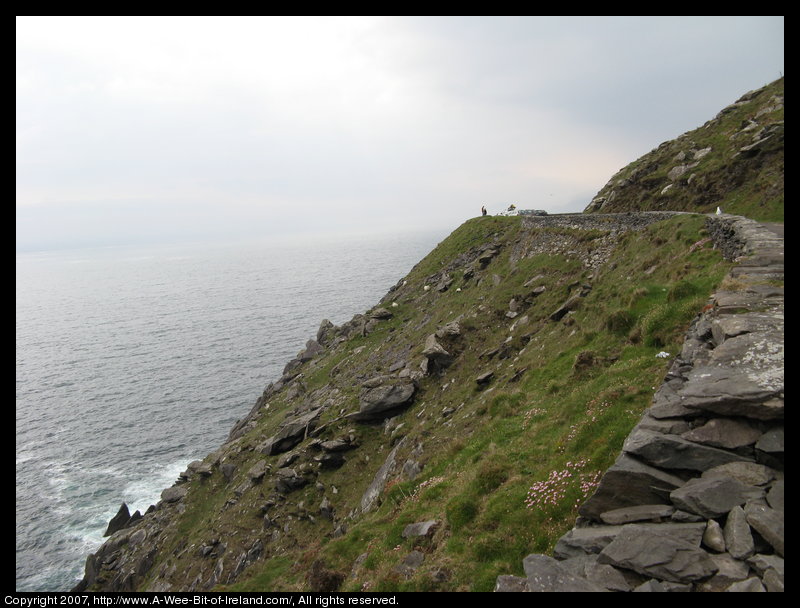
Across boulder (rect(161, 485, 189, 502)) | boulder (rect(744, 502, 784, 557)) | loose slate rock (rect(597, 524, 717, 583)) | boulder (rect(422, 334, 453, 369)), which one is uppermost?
boulder (rect(744, 502, 784, 557))

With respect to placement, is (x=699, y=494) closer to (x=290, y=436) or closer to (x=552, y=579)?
(x=552, y=579)

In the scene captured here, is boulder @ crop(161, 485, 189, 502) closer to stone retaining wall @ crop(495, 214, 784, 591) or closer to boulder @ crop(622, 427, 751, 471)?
stone retaining wall @ crop(495, 214, 784, 591)

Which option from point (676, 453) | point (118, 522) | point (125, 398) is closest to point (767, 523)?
point (676, 453)

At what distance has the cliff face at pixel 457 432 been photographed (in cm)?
1436

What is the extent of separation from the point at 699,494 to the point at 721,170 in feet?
151

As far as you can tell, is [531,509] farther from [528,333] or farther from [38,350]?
[38,350]

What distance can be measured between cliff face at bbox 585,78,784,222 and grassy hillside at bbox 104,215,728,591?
10.3m

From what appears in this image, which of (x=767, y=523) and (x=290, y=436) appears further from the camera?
(x=290, y=436)

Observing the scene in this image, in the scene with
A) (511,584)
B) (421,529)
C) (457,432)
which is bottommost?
(421,529)

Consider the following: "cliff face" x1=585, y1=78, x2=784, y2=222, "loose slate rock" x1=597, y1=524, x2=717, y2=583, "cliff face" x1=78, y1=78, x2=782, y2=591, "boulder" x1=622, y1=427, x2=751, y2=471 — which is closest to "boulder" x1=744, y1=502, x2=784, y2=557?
"loose slate rock" x1=597, y1=524, x2=717, y2=583

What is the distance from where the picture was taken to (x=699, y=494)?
8.26 meters

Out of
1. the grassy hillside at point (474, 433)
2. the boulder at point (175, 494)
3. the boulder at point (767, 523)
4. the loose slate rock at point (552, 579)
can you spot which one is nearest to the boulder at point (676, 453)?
the boulder at point (767, 523)

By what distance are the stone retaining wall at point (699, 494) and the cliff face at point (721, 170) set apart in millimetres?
27164

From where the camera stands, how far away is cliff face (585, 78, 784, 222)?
35625 millimetres
